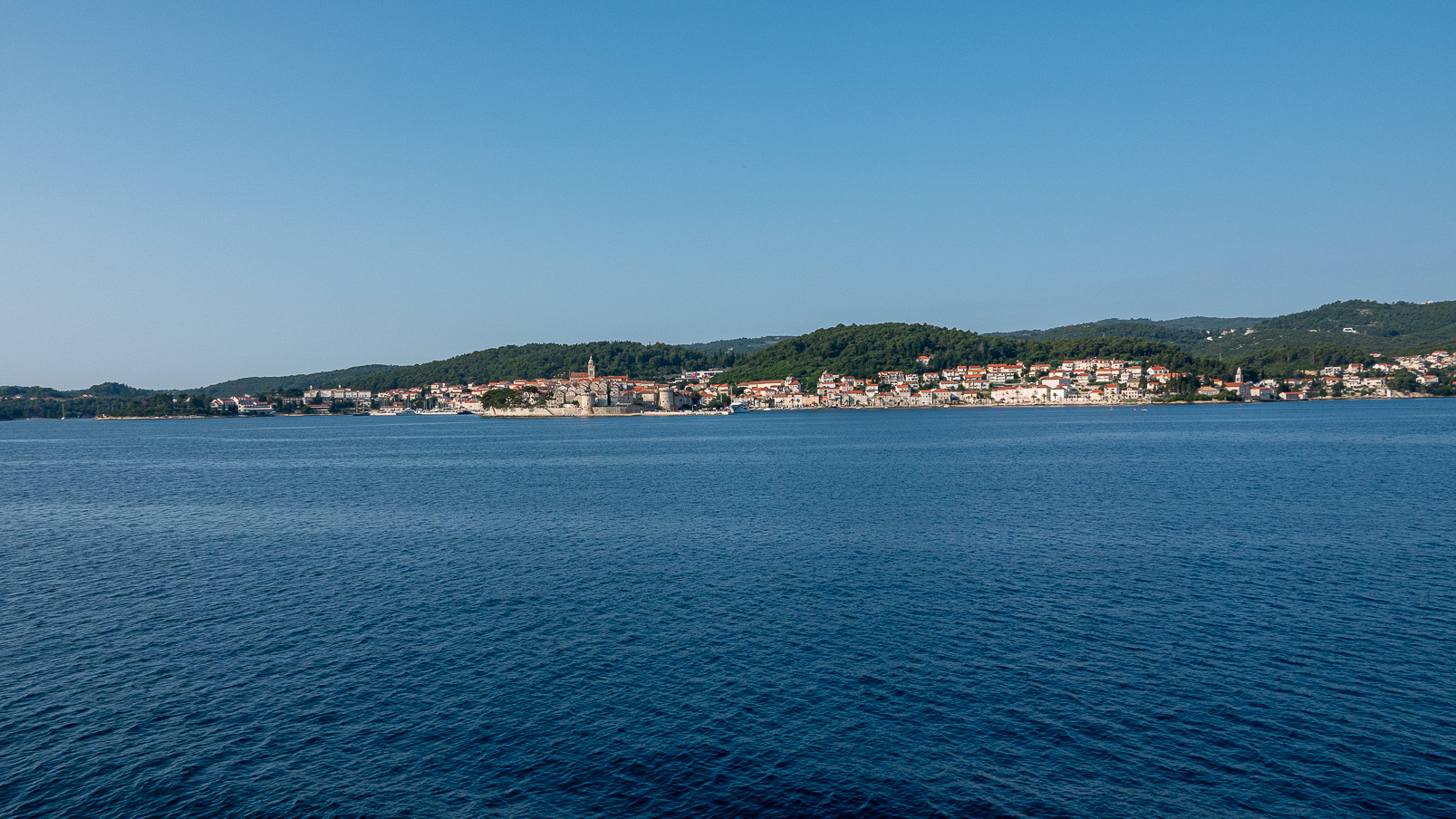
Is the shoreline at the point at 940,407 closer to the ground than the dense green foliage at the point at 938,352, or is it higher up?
closer to the ground

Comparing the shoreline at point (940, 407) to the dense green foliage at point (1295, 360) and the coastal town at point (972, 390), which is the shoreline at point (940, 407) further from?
A: the dense green foliage at point (1295, 360)

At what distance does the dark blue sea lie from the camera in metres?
10.1

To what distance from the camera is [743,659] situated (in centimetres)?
1455

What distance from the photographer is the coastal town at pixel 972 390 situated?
149125mm

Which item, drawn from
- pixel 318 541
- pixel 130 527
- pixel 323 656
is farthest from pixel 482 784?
pixel 130 527

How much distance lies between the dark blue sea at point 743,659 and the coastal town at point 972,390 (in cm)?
12351

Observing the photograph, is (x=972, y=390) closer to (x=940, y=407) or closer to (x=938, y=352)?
(x=940, y=407)

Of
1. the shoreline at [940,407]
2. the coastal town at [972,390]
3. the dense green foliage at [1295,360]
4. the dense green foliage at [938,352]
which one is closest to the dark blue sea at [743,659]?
the shoreline at [940,407]

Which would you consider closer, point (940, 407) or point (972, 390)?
point (940, 407)

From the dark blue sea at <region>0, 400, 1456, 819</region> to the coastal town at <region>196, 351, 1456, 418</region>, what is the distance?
405 ft

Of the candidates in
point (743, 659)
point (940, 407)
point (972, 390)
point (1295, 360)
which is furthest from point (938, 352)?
point (743, 659)

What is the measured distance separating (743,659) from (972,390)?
523ft

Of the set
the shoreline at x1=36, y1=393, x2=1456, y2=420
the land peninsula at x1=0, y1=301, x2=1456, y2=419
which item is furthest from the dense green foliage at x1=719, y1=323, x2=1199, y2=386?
the shoreline at x1=36, y1=393, x2=1456, y2=420

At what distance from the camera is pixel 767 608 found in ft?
57.9
